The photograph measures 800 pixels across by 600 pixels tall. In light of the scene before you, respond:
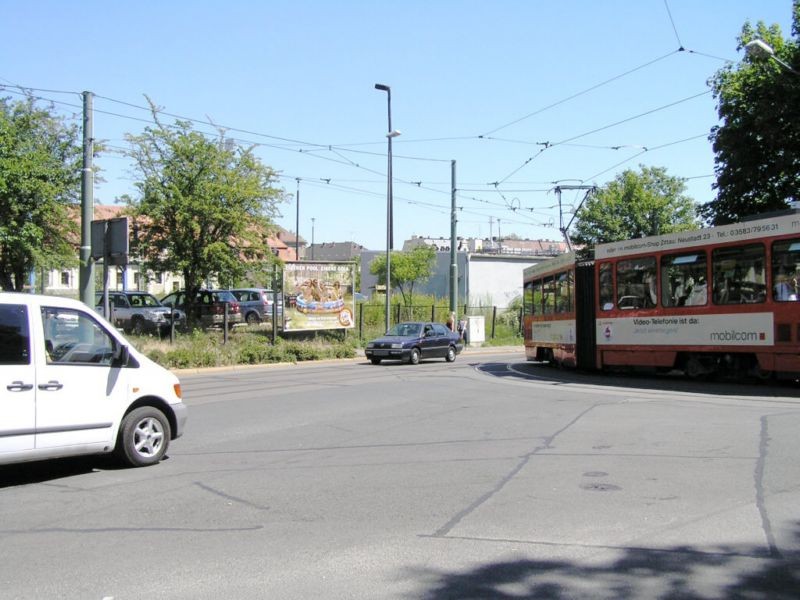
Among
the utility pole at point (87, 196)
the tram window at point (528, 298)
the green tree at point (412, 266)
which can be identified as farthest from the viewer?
the green tree at point (412, 266)

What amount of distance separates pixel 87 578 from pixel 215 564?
776 mm

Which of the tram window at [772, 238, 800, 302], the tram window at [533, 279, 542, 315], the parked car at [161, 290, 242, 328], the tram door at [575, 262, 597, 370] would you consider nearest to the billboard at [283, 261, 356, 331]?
the parked car at [161, 290, 242, 328]

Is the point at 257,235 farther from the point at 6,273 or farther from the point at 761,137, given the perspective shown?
the point at 761,137

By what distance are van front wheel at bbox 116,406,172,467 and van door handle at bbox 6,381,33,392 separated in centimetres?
116

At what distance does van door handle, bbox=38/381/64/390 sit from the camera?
6988 millimetres

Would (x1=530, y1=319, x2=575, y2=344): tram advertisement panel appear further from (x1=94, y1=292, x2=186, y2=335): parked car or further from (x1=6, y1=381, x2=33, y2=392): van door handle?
(x1=6, y1=381, x2=33, y2=392): van door handle

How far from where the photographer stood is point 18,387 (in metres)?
6.80

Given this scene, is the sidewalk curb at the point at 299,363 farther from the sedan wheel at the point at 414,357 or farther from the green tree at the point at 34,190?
the green tree at the point at 34,190

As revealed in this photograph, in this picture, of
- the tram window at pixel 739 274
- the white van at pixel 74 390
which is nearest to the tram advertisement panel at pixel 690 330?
the tram window at pixel 739 274

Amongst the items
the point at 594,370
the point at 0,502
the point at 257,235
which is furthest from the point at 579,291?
the point at 0,502

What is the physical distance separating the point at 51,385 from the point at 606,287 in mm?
14872

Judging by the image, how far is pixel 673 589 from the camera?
4.39 metres

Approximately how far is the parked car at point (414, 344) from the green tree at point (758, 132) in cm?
1087

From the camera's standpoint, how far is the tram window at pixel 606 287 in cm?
1891
